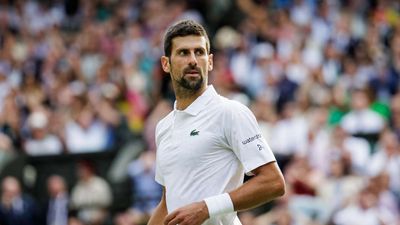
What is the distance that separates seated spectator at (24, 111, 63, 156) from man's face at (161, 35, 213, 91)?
10.1 meters

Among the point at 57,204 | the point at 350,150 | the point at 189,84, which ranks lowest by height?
the point at 57,204

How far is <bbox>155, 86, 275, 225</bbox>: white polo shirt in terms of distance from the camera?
19.9ft

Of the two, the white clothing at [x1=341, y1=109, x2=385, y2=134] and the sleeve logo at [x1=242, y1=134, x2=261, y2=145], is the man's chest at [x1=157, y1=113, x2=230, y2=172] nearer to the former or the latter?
the sleeve logo at [x1=242, y1=134, x2=261, y2=145]

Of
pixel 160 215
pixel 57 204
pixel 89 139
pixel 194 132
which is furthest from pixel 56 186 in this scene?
pixel 194 132

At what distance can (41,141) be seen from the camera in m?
16.4

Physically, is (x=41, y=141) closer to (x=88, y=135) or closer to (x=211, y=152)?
(x=88, y=135)

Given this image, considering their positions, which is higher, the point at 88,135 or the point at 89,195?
the point at 88,135

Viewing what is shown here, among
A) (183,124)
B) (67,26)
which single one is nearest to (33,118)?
(67,26)

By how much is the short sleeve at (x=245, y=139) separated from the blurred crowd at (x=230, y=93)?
632 centimetres

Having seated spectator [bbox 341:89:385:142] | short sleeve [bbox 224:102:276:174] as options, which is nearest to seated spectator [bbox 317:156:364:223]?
seated spectator [bbox 341:89:385:142]

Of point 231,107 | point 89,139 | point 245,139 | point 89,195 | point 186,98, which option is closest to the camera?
point 245,139

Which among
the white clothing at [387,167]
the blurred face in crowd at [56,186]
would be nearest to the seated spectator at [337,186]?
the white clothing at [387,167]

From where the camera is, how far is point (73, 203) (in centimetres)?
1506

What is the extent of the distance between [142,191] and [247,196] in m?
8.83
